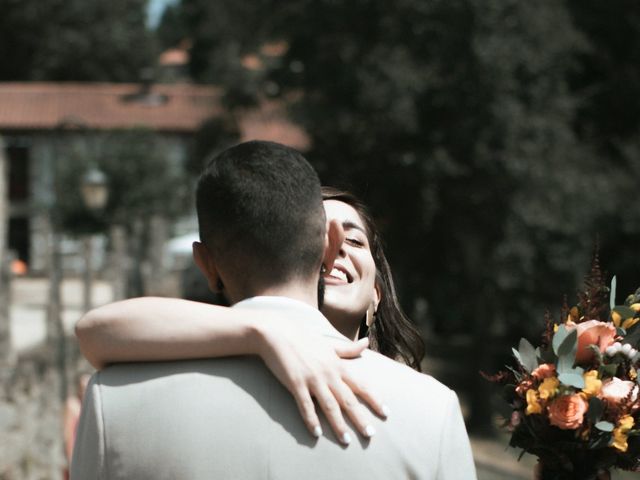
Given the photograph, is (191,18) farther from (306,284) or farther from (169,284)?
(306,284)

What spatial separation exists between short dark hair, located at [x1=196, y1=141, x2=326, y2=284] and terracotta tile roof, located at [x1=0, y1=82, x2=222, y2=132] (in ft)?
129

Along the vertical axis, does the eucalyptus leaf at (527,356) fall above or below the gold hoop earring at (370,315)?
above

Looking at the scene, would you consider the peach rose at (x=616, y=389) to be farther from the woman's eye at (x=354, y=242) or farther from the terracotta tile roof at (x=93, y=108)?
the terracotta tile roof at (x=93, y=108)

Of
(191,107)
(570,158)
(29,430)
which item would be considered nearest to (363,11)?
(570,158)

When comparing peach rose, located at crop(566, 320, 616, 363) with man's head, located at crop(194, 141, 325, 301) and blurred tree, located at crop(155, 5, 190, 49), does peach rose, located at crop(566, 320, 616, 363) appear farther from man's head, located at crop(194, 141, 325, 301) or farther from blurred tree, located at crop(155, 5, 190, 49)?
blurred tree, located at crop(155, 5, 190, 49)

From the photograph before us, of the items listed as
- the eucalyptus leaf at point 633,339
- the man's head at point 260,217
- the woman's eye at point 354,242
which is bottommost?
the woman's eye at point 354,242

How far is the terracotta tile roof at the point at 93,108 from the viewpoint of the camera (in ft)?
137

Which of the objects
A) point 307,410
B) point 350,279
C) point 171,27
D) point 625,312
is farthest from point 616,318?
point 171,27

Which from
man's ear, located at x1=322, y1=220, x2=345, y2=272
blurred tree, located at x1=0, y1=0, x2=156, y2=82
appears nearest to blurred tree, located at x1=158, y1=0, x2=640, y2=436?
man's ear, located at x1=322, y1=220, x2=345, y2=272

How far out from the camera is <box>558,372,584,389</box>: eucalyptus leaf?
2170 millimetres

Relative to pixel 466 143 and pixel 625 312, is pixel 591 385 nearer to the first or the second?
pixel 625 312

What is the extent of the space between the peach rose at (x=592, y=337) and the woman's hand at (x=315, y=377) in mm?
720

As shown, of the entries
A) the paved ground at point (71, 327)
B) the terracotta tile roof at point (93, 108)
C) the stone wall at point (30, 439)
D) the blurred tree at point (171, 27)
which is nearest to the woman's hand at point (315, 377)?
the stone wall at point (30, 439)

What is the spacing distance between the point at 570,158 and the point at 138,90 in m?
28.2
